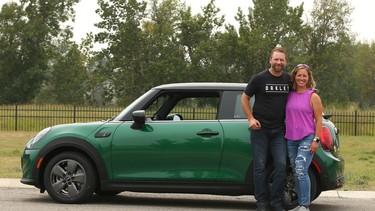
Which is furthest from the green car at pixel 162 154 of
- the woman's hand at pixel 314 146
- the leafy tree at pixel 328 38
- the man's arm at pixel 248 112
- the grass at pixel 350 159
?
the leafy tree at pixel 328 38

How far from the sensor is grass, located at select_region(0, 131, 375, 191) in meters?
11.6

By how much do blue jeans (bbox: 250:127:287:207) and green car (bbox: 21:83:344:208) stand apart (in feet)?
1.05

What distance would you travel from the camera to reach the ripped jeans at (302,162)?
7375 millimetres

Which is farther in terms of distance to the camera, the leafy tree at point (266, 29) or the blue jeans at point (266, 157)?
the leafy tree at point (266, 29)

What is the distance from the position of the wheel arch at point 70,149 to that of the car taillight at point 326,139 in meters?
2.55

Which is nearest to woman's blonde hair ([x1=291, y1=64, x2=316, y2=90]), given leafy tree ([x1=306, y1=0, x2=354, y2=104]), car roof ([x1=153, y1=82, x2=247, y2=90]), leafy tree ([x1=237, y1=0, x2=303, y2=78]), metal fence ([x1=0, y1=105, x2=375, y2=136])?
car roof ([x1=153, y1=82, x2=247, y2=90])

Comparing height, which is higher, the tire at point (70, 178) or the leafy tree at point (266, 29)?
the leafy tree at point (266, 29)

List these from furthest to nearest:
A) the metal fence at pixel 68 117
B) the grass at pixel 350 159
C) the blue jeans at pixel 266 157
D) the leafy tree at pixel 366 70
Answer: the leafy tree at pixel 366 70
the metal fence at pixel 68 117
the grass at pixel 350 159
the blue jeans at pixel 266 157

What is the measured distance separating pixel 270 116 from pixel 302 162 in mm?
602

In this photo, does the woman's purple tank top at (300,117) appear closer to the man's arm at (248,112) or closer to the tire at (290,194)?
the man's arm at (248,112)

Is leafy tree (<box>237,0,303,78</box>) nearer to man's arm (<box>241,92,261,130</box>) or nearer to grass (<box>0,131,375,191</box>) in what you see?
grass (<box>0,131,375,191</box>)

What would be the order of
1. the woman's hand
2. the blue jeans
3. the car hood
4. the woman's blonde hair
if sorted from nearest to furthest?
the woman's hand < the woman's blonde hair < the blue jeans < the car hood

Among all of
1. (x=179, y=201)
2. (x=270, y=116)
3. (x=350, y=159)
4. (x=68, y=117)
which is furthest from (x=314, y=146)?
(x=68, y=117)

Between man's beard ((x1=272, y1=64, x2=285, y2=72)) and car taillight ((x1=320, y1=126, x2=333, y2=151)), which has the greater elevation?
man's beard ((x1=272, y1=64, x2=285, y2=72))
